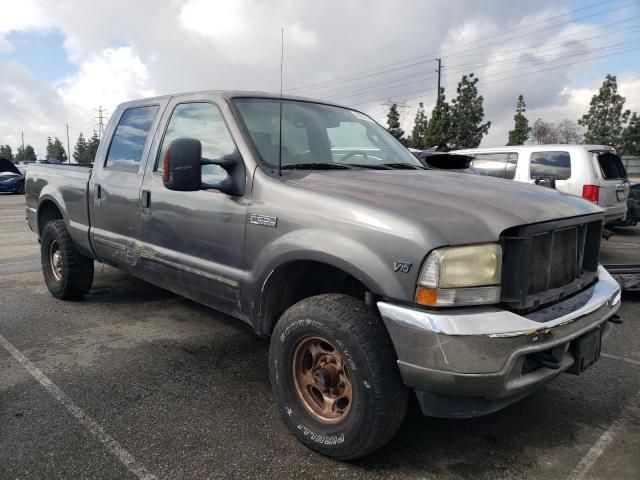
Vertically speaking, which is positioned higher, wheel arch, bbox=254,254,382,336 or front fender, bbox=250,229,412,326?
front fender, bbox=250,229,412,326

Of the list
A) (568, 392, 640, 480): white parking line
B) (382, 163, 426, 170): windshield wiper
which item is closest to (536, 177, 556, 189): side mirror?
(382, 163, 426, 170): windshield wiper

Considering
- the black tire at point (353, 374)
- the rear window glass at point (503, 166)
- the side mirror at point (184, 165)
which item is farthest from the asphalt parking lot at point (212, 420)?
the rear window glass at point (503, 166)

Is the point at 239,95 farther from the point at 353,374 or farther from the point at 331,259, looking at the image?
the point at 353,374

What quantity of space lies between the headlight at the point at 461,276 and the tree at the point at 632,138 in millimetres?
55150

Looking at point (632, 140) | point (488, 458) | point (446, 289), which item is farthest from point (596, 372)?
point (632, 140)

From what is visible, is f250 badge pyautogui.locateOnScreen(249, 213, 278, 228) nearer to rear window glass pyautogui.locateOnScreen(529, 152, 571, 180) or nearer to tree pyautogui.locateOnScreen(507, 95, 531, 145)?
rear window glass pyautogui.locateOnScreen(529, 152, 571, 180)

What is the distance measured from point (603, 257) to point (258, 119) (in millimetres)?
6774

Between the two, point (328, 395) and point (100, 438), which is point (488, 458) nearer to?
point (328, 395)

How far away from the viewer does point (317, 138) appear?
3.48 metres

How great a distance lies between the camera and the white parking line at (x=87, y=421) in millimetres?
2393

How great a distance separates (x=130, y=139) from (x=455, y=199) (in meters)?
2.88

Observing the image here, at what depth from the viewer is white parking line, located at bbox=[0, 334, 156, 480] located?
7.85ft

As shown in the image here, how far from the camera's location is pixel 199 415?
2.89 meters

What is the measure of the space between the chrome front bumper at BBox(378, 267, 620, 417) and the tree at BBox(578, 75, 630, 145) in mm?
49799
